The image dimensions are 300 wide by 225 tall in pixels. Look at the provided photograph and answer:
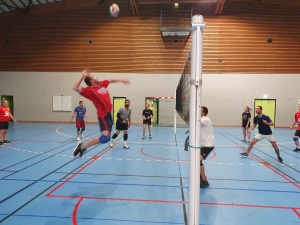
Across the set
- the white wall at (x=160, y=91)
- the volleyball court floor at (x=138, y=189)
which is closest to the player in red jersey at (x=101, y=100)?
the volleyball court floor at (x=138, y=189)

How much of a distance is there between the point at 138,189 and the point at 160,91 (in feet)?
54.2

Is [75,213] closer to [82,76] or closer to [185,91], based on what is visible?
[82,76]

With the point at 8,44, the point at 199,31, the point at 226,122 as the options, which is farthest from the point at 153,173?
the point at 8,44

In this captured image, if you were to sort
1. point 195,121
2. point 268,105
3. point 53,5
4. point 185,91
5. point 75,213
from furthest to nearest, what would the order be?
point 53,5 → point 268,105 → point 185,91 → point 75,213 → point 195,121

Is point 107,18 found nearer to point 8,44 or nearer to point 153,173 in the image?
point 8,44

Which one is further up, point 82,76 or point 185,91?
point 185,91

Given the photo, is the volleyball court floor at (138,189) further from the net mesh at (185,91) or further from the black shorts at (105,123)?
the net mesh at (185,91)

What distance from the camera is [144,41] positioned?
68.4 feet

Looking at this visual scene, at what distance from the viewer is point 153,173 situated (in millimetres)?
6305

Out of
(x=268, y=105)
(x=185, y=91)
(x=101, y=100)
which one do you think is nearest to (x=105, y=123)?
(x=101, y=100)

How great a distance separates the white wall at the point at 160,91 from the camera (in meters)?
20.2

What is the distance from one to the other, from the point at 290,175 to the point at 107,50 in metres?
18.2

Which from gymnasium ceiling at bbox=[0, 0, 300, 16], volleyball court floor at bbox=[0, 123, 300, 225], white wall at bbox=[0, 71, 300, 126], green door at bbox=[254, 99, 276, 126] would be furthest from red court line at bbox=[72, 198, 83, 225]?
green door at bbox=[254, 99, 276, 126]

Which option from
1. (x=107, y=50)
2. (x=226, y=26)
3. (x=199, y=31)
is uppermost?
(x=226, y=26)
